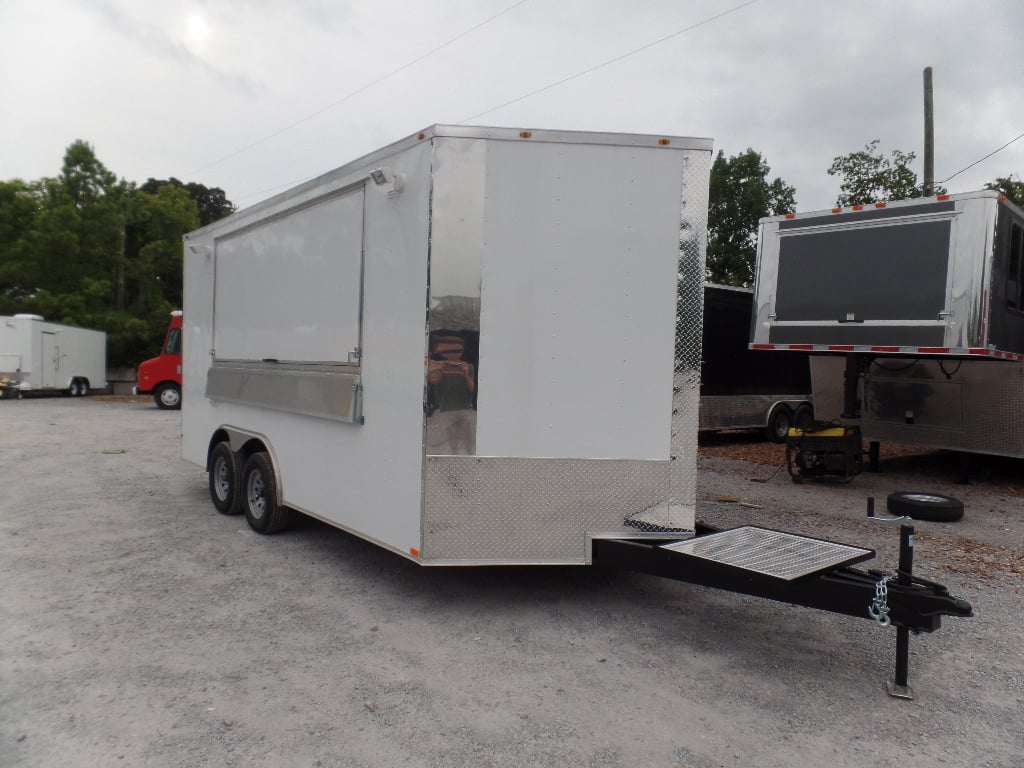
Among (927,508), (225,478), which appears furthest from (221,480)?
(927,508)

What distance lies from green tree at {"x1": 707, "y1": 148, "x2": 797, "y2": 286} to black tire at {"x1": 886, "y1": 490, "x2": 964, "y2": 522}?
25.4m

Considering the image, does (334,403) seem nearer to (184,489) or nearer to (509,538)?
(509,538)

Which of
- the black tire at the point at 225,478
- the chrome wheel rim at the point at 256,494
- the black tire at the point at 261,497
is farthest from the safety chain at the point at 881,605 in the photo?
the black tire at the point at 225,478

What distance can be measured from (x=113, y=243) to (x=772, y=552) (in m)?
29.9

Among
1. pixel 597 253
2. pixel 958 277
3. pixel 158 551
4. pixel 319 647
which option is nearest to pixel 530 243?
pixel 597 253

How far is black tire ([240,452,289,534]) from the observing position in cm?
614

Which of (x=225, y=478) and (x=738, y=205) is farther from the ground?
(x=738, y=205)

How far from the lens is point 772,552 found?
13.5 feet

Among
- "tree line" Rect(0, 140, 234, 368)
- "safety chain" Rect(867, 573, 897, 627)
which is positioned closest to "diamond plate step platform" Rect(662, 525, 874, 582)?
"safety chain" Rect(867, 573, 897, 627)

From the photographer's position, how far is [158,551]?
19.4ft

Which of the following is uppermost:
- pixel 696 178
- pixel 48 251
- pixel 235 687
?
pixel 48 251

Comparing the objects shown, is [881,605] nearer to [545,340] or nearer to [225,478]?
[545,340]

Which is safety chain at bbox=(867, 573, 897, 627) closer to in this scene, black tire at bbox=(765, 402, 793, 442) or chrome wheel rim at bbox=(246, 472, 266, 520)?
chrome wheel rim at bbox=(246, 472, 266, 520)

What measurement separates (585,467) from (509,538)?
606 mm
